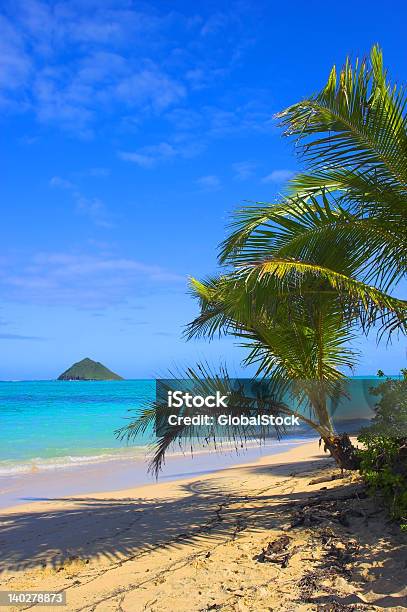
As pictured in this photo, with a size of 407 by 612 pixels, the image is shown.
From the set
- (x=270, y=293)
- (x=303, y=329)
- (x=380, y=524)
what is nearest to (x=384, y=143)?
(x=270, y=293)

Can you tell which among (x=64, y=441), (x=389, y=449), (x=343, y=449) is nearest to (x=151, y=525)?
(x=343, y=449)

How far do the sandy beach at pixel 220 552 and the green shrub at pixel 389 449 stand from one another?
0.23m

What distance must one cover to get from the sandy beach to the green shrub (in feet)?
0.76

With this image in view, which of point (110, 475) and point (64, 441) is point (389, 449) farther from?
point (64, 441)

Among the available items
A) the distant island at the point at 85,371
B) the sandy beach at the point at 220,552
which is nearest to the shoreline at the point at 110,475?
the sandy beach at the point at 220,552

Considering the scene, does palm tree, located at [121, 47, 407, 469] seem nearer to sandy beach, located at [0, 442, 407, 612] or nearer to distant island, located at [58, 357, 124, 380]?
sandy beach, located at [0, 442, 407, 612]

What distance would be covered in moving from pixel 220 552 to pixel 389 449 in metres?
2.12

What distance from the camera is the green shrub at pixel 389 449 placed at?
552cm

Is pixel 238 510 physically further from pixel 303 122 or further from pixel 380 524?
pixel 303 122

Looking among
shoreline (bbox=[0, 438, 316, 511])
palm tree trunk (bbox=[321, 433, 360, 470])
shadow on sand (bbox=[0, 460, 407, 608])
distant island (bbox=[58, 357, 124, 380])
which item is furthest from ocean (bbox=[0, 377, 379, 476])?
distant island (bbox=[58, 357, 124, 380])

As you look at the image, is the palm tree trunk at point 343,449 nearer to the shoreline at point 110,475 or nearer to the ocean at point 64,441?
the ocean at point 64,441

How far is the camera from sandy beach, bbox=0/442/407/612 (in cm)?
430

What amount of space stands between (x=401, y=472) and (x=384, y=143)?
11.1 feet

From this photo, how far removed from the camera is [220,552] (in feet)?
17.4
